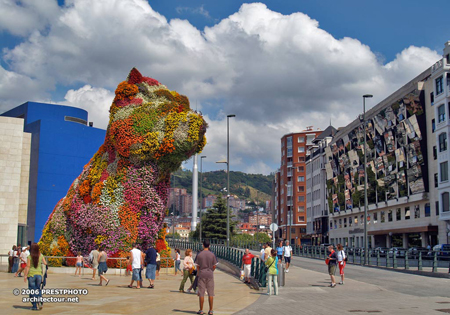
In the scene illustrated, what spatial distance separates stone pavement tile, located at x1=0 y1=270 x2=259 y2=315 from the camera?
11305 mm

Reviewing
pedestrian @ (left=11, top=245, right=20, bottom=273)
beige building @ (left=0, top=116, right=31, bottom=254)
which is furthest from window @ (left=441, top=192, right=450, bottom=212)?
pedestrian @ (left=11, top=245, right=20, bottom=273)

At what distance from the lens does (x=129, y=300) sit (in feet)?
43.2

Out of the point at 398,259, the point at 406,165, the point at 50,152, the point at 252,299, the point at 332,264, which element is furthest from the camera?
the point at 406,165

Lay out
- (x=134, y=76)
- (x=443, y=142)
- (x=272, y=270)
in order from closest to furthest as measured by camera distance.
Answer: (x=272, y=270) → (x=134, y=76) → (x=443, y=142)

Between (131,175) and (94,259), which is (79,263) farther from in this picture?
(131,175)

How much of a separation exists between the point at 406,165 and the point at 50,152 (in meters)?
38.1

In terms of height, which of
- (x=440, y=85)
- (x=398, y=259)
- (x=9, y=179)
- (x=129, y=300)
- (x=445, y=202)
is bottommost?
(x=129, y=300)

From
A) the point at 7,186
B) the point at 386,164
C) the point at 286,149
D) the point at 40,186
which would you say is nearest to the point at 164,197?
the point at 7,186

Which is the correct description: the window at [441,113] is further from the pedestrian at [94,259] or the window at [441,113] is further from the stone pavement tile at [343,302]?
the pedestrian at [94,259]

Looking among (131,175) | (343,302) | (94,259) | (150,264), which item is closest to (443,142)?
(131,175)

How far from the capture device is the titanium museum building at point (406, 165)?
162 feet

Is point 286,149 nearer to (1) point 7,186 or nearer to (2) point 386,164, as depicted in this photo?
(2) point 386,164

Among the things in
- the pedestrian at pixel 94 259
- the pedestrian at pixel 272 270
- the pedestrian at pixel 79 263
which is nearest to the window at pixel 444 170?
the pedestrian at pixel 272 270

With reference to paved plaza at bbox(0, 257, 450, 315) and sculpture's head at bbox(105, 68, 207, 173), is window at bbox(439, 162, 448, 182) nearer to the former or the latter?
paved plaza at bbox(0, 257, 450, 315)
